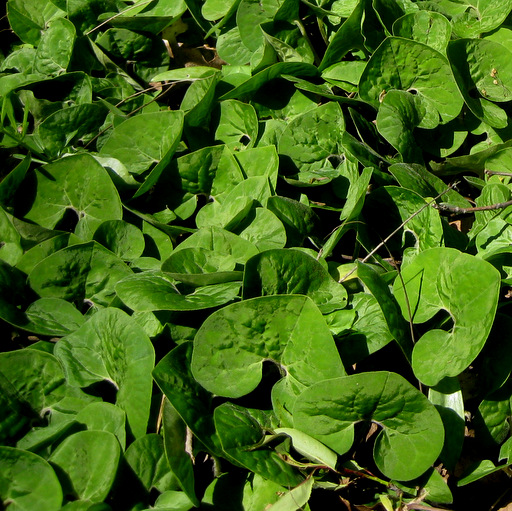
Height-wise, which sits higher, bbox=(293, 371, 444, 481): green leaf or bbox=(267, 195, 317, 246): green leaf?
bbox=(267, 195, 317, 246): green leaf

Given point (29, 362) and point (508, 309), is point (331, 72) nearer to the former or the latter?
point (508, 309)

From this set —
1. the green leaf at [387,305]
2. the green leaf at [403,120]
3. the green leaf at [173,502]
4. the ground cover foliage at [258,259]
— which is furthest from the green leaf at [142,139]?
the green leaf at [173,502]

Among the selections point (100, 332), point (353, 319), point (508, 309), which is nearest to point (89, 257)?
point (100, 332)

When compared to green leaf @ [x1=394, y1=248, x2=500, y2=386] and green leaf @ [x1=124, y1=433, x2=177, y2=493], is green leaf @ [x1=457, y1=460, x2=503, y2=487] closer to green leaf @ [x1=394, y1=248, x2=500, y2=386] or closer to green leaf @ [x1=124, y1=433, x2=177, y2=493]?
green leaf @ [x1=394, y1=248, x2=500, y2=386]

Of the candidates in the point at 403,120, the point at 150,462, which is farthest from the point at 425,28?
the point at 150,462

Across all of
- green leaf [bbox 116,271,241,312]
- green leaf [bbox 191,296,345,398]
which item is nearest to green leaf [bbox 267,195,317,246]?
green leaf [bbox 116,271,241,312]

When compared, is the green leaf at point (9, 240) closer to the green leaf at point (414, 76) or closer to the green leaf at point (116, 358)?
the green leaf at point (116, 358)
